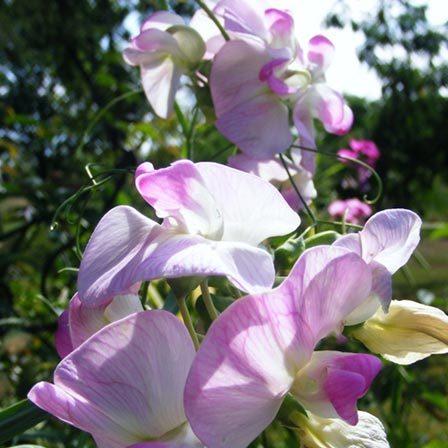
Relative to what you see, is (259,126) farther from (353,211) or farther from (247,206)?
(353,211)

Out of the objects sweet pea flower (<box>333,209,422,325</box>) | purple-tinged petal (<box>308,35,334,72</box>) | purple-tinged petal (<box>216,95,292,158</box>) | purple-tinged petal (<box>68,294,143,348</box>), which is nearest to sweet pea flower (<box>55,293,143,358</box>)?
purple-tinged petal (<box>68,294,143,348</box>)

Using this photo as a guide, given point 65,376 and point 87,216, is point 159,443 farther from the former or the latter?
point 87,216

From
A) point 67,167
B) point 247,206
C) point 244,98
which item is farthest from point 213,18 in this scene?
point 67,167

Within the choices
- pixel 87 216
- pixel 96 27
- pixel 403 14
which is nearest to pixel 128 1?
pixel 96 27

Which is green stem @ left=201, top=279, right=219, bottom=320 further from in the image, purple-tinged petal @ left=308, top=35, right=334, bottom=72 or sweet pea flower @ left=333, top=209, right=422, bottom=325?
purple-tinged petal @ left=308, top=35, right=334, bottom=72

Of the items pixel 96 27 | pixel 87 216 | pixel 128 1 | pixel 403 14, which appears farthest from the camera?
pixel 403 14

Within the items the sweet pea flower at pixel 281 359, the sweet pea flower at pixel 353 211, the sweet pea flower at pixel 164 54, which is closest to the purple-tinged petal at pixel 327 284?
the sweet pea flower at pixel 281 359
